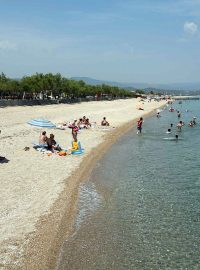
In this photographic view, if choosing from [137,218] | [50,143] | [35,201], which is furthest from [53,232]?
[50,143]

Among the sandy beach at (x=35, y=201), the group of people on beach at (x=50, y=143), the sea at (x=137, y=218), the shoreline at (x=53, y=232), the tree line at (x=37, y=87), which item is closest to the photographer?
the shoreline at (x=53, y=232)

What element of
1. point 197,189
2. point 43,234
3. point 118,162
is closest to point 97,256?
point 43,234

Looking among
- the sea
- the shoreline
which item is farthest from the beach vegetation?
the shoreline

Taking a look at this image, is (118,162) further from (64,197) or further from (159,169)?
(64,197)

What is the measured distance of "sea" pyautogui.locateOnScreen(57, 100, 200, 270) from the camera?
11.7 meters

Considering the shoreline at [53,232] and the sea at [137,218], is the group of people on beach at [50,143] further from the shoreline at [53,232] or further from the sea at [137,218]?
the shoreline at [53,232]

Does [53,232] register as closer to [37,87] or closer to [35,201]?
[35,201]

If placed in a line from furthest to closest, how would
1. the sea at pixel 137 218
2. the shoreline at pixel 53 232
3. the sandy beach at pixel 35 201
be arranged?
the sea at pixel 137 218 < the sandy beach at pixel 35 201 < the shoreline at pixel 53 232

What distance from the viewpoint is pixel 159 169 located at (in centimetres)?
2486

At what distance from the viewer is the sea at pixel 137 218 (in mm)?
11719

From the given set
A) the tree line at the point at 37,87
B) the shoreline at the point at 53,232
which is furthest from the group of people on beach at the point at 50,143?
the tree line at the point at 37,87

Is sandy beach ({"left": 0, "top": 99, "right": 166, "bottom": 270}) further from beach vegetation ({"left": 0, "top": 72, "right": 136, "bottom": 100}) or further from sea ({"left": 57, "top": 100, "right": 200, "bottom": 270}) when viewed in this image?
beach vegetation ({"left": 0, "top": 72, "right": 136, "bottom": 100})

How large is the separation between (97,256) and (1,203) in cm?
502

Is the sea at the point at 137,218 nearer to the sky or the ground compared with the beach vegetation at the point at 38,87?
nearer to the ground
